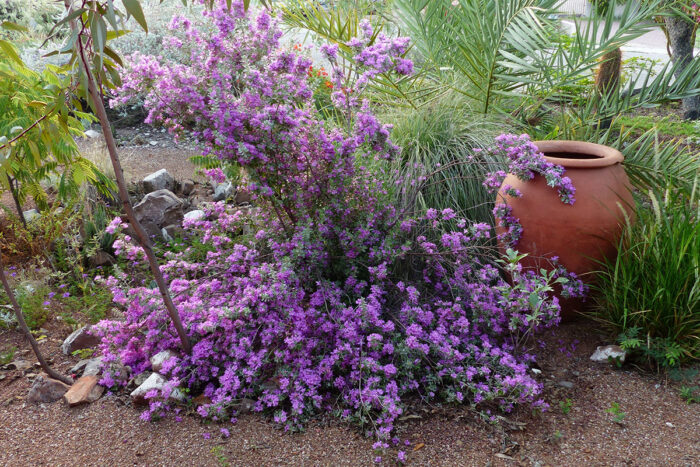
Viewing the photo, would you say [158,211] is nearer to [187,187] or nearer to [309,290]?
[187,187]

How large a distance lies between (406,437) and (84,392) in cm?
138

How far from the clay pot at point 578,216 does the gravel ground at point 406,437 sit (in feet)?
2.30

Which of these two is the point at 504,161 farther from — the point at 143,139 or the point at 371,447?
the point at 143,139

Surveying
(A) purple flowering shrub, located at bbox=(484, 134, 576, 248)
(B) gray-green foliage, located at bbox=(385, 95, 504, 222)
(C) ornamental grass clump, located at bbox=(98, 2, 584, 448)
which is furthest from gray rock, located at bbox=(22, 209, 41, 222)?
(A) purple flowering shrub, located at bbox=(484, 134, 576, 248)

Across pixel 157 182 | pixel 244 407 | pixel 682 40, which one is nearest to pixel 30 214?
pixel 157 182

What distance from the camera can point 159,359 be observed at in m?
2.46

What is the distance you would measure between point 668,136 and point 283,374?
5.10 meters

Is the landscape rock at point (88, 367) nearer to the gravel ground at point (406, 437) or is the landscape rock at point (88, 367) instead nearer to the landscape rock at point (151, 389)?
the gravel ground at point (406, 437)

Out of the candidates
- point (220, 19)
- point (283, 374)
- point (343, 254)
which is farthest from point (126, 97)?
point (283, 374)

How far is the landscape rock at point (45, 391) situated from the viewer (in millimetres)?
2375

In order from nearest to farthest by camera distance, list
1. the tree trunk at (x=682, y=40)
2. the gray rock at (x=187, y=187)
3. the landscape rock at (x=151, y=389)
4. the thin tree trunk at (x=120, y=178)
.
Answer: the thin tree trunk at (x=120, y=178) < the landscape rock at (x=151, y=389) < the gray rock at (x=187, y=187) < the tree trunk at (x=682, y=40)

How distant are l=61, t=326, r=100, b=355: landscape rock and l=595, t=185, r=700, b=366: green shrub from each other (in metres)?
2.59

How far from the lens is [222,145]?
94.7 inches

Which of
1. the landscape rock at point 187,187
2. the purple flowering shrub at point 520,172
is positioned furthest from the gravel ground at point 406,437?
the landscape rock at point 187,187
